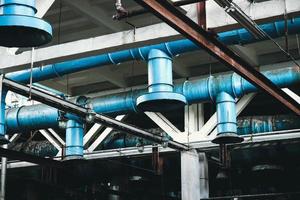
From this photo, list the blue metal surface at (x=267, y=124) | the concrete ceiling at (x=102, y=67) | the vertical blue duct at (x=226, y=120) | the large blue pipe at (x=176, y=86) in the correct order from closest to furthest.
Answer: the large blue pipe at (x=176, y=86) < the vertical blue duct at (x=226, y=120) < the concrete ceiling at (x=102, y=67) < the blue metal surface at (x=267, y=124)

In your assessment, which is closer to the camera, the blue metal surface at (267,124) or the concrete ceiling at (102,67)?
the concrete ceiling at (102,67)

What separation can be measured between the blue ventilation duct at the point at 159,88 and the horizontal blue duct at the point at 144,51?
0.17m

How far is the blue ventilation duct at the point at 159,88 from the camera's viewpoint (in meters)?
7.33

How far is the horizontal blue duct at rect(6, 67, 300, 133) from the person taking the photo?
355 inches

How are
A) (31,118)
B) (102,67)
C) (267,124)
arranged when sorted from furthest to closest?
(102,67)
(31,118)
(267,124)

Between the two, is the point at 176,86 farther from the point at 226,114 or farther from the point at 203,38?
the point at 203,38

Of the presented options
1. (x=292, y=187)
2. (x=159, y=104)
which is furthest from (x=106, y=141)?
(x=292, y=187)

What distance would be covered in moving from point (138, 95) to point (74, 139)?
142cm

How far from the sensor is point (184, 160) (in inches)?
408

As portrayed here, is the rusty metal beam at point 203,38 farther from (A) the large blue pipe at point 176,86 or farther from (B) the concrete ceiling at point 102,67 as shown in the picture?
(B) the concrete ceiling at point 102,67

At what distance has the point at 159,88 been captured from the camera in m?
7.40

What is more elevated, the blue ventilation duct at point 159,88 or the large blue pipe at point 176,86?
the large blue pipe at point 176,86

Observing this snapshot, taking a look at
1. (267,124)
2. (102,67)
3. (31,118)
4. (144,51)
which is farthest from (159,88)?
(31,118)

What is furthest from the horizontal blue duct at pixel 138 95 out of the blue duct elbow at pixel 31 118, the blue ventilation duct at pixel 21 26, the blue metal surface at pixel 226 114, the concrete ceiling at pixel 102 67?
the blue ventilation duct at pixel 21 26
